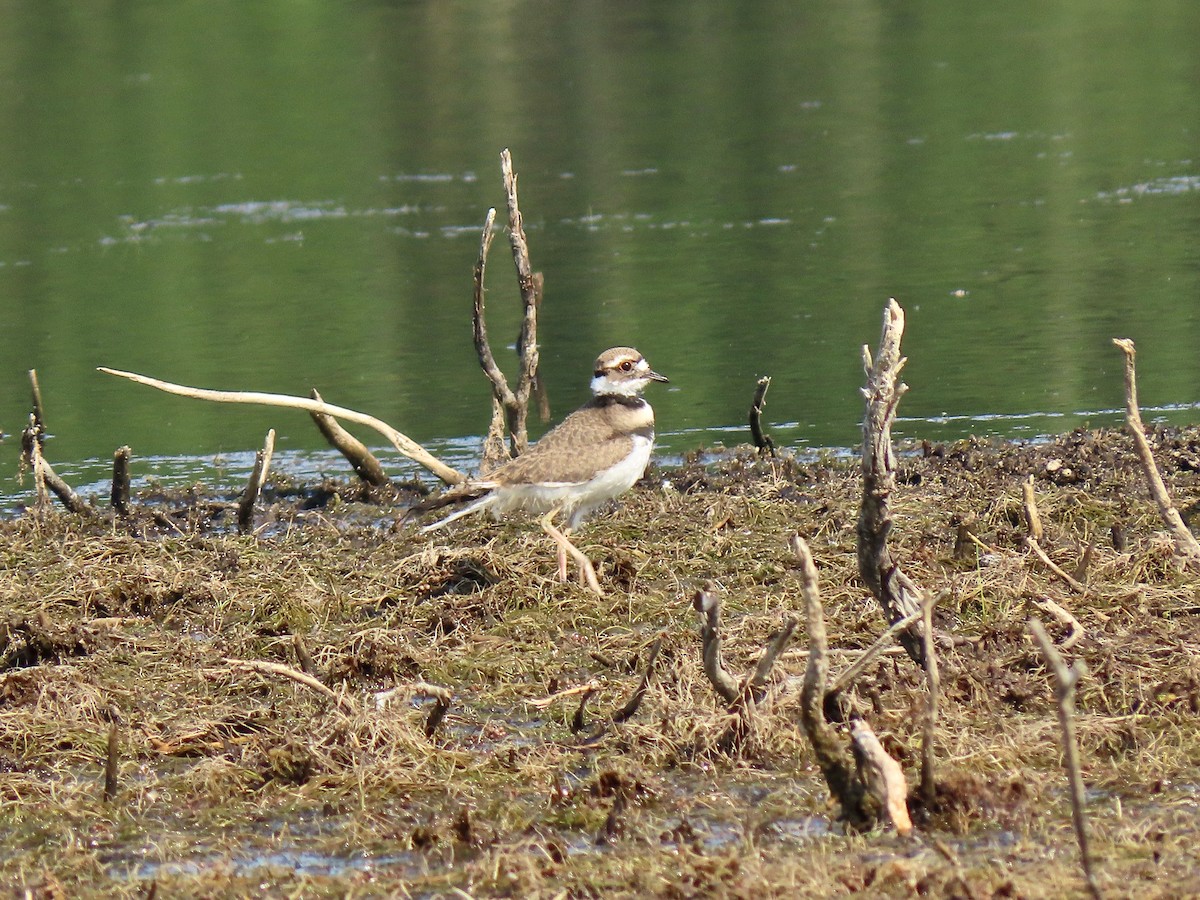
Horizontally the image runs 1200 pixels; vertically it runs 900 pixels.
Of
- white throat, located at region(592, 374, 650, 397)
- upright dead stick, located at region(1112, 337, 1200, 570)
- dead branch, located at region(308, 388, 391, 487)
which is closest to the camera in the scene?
upright dead stick, located at region(1112, 337, 1200, 570)

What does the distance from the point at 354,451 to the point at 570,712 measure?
481 cm

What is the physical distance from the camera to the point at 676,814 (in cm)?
629

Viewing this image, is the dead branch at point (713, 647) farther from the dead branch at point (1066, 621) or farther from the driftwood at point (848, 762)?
the dead branch at point (1066, 621)

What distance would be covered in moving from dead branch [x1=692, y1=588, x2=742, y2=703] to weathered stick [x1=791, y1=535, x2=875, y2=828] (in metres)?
0.47

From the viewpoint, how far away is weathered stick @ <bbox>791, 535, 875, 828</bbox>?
19.0 ft

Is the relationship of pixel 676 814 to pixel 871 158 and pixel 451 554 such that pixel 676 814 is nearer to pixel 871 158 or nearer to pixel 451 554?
pixel 451 554

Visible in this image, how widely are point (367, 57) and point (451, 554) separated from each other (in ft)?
102

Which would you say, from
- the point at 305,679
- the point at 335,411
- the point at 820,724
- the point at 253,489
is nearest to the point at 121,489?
the point at 253,489

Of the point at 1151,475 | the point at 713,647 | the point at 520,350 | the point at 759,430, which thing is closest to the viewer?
the point at 713,647

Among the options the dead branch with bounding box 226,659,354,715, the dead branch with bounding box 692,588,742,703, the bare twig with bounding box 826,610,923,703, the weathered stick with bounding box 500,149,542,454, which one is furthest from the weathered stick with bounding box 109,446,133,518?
the bare twig with bounding box 826,610,923,703

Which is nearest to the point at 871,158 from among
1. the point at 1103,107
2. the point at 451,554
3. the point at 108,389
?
the point at 1103,107

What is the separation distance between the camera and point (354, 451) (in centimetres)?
1191

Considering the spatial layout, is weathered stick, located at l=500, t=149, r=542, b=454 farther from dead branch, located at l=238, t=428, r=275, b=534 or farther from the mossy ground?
dead branch, located at l=238, t=428, r=275, b=534

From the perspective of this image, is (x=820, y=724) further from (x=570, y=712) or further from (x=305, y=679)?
(x=305, y=679)
